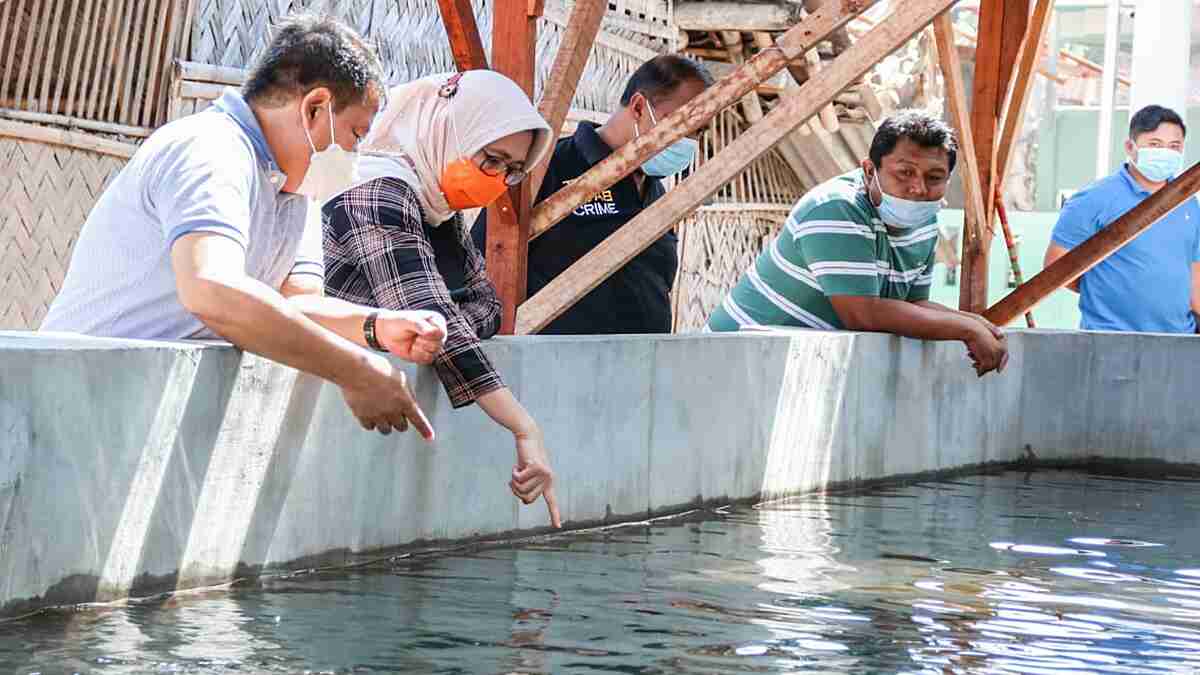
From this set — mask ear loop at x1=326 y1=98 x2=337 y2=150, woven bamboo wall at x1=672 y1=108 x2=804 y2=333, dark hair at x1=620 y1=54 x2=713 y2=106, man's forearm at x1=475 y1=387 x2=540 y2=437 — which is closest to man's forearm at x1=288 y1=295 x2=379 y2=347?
man's forearm at x1=475 y1=387 x2=540 y2=437

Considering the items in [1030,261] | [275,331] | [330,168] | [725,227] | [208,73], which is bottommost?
[275,331]

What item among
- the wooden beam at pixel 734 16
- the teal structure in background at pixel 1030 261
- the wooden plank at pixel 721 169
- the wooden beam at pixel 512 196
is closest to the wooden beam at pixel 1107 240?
the wooden plank at pixel 721 169

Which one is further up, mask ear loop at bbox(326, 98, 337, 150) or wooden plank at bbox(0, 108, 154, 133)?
wooden plank at bbox(0, 108, 154, 133)

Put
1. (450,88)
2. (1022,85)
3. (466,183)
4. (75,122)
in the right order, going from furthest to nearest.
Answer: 1. (1022,85)
2. (75,122)
3. (450,88)
4. (466,183)

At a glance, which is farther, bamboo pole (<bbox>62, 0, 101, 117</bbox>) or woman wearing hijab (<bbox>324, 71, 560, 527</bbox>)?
bamboo pole (<bbox>62, 0, 101, 117</bbox>)

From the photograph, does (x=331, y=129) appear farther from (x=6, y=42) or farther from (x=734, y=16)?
(x=734, y=16)

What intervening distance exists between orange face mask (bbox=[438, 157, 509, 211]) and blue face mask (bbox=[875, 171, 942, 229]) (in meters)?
2.57

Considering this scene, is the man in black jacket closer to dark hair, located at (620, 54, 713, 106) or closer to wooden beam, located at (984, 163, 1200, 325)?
dark hair, located at (620, 54, 713, 106)

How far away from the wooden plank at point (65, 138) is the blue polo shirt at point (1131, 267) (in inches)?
168

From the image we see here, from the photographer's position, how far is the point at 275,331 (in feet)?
13.5

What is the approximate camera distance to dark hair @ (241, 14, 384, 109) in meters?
4.29

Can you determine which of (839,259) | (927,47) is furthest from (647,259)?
(927,47)

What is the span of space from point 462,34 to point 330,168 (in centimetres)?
239

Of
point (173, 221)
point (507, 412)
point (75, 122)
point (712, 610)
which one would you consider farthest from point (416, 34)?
point (173, 221)
